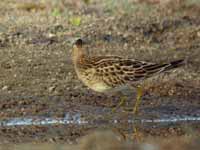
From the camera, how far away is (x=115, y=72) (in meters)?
12.0

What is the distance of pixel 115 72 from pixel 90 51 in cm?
292

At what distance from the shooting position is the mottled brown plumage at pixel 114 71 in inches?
470

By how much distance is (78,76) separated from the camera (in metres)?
12.5

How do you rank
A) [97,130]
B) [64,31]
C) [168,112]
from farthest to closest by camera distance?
1. [64,31]
2. [168,112]
3. [97,130]

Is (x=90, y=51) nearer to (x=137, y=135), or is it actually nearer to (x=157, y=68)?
(x=157, y=68)

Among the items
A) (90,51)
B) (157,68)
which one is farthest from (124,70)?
(90,51)

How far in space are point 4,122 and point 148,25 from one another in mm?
5247

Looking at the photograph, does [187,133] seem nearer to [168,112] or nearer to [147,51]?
[168,112]

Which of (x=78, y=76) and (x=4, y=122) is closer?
(x=4, y=122)

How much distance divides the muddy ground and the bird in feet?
1.10

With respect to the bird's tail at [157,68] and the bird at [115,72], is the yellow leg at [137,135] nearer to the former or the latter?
the bird at [115,72]

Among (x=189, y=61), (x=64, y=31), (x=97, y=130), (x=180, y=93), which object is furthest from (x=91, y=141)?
(x=64, y=31)

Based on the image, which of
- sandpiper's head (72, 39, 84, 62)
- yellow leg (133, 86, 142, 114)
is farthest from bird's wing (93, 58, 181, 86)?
sandpiper's head (72, 39, 84, 62)

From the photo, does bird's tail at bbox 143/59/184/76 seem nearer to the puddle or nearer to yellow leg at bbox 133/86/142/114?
yellow leg at bbox 133/86/142/114
